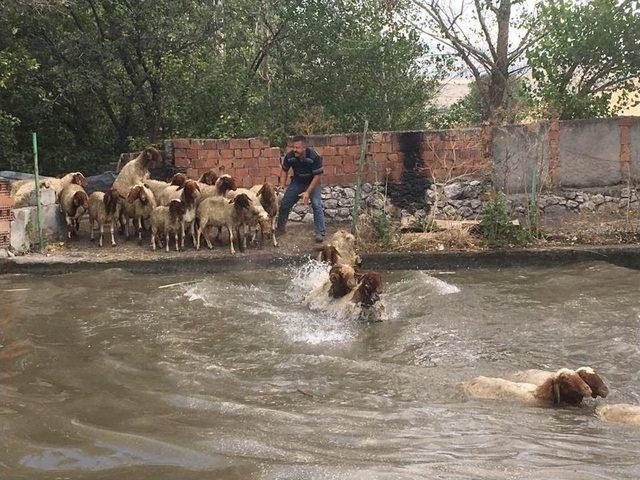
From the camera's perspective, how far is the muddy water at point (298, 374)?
4418mm

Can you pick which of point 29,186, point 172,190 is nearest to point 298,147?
point 172,190

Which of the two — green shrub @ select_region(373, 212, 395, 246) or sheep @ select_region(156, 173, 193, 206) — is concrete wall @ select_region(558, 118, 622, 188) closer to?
green shrub @ select_region(373, 212, 395, 246)

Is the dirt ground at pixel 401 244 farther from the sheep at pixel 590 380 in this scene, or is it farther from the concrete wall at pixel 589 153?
the sheep at pixel 590 380

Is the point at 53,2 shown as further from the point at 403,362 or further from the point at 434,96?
the point at 403,362

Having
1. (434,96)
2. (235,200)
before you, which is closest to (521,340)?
(235,200)

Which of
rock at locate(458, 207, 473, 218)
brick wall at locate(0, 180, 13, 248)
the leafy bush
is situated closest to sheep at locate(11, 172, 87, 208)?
brick wall at locate(0, 180, 13, 248)

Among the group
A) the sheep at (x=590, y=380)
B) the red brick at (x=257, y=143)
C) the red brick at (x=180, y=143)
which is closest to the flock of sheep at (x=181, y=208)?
the red brick at (x=180, y=143)

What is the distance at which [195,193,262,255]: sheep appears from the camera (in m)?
11.9

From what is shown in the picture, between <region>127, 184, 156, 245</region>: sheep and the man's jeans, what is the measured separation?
2.27m

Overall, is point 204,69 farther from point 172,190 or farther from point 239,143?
point 172,190

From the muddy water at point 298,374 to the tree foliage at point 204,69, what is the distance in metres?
5.90

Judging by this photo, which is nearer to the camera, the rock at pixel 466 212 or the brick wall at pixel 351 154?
the brick wall at pixel 351 154

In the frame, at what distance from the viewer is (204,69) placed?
17594 millimetres

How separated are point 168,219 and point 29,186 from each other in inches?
109
